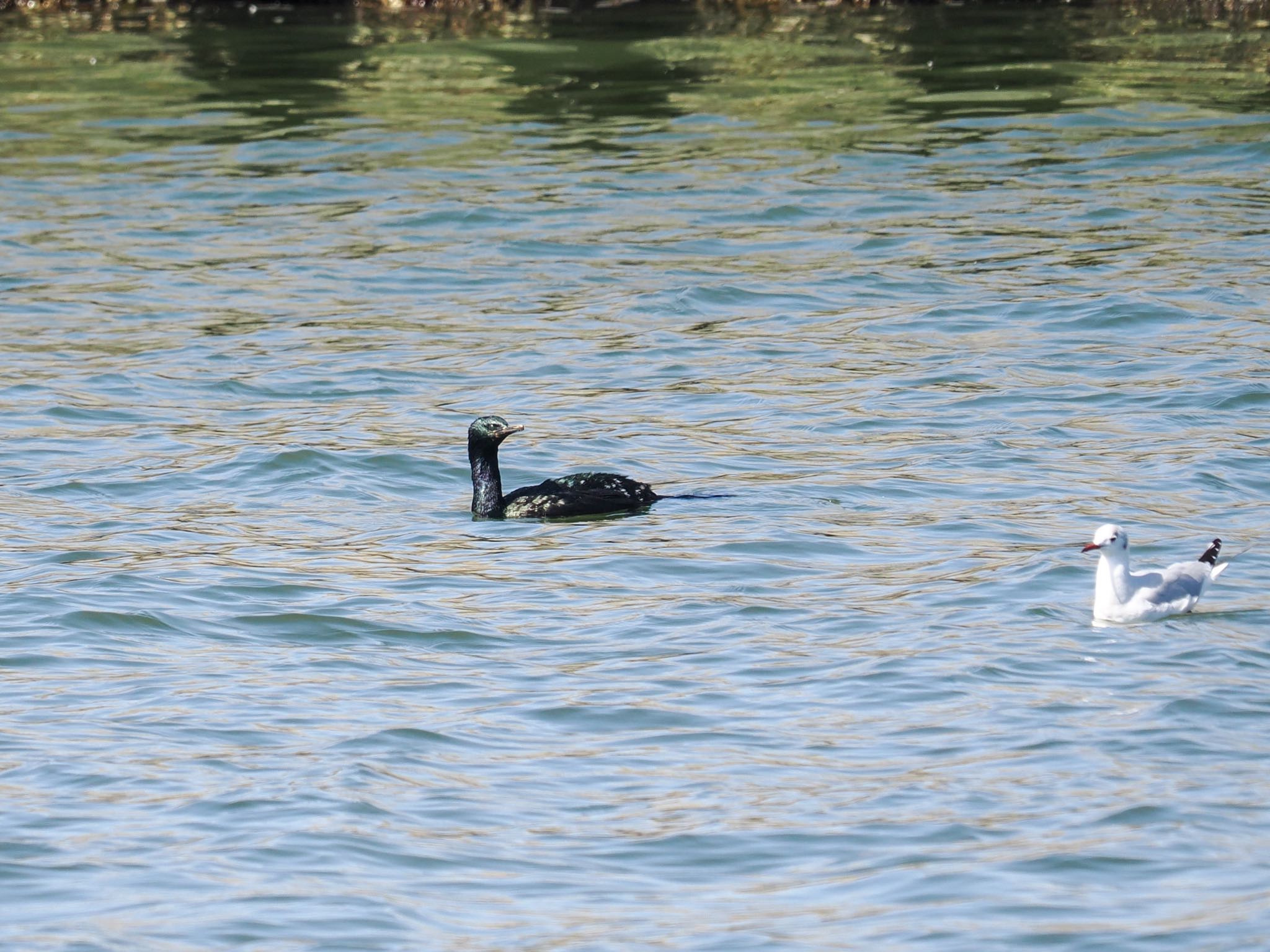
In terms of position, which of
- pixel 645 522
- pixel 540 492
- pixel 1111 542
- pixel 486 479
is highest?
pixel 1111 542

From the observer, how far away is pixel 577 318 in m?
17.2

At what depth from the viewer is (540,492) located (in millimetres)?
12336

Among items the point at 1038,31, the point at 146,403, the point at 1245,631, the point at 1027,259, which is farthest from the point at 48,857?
the point at 1038,31

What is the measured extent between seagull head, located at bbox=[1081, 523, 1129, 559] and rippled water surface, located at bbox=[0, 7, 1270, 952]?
0.45m

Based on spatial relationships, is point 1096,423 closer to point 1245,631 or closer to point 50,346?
point 1245,631

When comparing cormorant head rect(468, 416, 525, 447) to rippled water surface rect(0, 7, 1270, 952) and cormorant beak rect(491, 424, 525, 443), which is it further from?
rippled water surface rect(0, 7, 1270, 952)

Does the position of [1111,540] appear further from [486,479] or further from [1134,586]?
[486,479]

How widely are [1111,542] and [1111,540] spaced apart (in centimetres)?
1

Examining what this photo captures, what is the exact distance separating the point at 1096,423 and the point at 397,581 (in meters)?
5.24

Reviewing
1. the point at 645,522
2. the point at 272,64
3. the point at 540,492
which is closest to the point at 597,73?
the point at 272,64

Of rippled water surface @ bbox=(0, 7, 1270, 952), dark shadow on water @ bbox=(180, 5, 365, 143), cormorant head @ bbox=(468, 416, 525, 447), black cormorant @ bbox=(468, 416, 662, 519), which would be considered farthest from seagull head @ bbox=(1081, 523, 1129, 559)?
dark shadow on water @ bbox=(180, 5, 365, 143)

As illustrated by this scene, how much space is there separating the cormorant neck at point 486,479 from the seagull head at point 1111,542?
13.5ft

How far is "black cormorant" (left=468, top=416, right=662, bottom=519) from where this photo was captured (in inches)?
472

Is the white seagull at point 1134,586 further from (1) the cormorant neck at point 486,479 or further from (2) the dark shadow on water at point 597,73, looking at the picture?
(2) the dark shadow on water at point 597,73
